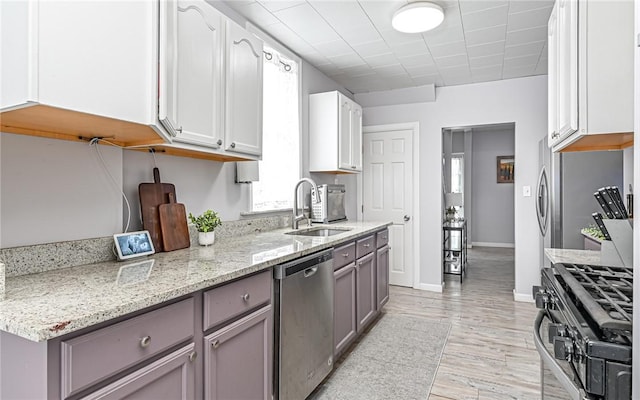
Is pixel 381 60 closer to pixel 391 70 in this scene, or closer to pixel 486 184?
pixel 391 70

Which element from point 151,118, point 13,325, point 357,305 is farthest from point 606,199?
point 13,325

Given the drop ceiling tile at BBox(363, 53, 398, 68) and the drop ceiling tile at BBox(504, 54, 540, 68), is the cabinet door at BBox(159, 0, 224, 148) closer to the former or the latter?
the drop ceiling tile at BBox(363, 53, 398, 68)

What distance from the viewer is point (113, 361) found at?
1006 millimetres

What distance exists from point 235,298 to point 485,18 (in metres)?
2.68

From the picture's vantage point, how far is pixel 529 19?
2717 mm

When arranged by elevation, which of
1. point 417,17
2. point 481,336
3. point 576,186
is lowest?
point 481,336

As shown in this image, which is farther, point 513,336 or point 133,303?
point 513,336

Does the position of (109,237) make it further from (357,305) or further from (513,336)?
(513,336)

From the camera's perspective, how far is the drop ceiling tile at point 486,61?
3.48 metres

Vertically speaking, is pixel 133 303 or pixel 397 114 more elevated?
pixel 397 114

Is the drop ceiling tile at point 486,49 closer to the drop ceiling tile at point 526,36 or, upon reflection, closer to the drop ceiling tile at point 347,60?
the drop ceiling tile at point 526,36

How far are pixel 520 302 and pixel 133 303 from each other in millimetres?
4110

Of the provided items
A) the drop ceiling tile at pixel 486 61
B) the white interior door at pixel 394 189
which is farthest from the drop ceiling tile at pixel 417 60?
the white interior door at pixel 394 189

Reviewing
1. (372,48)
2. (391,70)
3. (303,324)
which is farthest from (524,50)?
(303,324)
